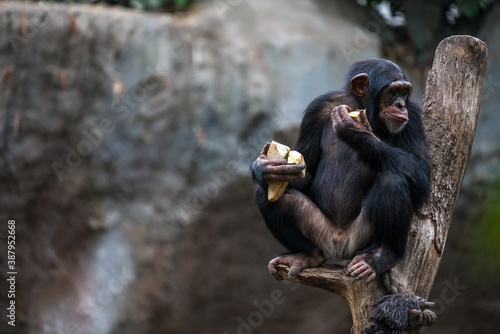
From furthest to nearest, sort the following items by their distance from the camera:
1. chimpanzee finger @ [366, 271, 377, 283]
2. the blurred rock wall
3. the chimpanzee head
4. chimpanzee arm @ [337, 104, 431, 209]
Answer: the blurred rock wall < the chimpanzee head < chimpanzee arm @ [337, 104, 431, 209] < chimpanzee finger @ [366, 271, 377, 283]

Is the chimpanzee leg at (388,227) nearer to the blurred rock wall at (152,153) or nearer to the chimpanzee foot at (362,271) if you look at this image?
the chimpanzee foot at (362,271)

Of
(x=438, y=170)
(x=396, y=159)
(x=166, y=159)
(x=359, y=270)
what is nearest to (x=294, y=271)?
(x=359, y=270)

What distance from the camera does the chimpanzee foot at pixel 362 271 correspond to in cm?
389

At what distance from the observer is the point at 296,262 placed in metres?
4.24

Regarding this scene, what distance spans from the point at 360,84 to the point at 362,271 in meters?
1.29

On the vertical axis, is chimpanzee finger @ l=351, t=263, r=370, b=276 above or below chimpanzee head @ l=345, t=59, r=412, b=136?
below

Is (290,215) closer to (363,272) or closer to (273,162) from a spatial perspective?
(273,162)

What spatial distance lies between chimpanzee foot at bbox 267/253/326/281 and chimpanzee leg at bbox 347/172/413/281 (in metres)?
0.36

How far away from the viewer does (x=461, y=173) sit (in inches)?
166

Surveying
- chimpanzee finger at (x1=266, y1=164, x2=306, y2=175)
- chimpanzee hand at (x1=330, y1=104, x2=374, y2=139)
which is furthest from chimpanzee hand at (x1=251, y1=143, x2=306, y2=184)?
chimpanzee hand at (x1=330, y1=104, x2=374, y2=139)

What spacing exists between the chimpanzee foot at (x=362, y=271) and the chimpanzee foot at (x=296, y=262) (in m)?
0.37

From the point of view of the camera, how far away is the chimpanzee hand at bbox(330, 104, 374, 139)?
158 inches

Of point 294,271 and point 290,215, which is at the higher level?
point 290,215

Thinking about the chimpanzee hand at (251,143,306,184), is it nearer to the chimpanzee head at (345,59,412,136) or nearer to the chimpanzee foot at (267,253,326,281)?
the chimpanzee foot at (267,253,326,281)
